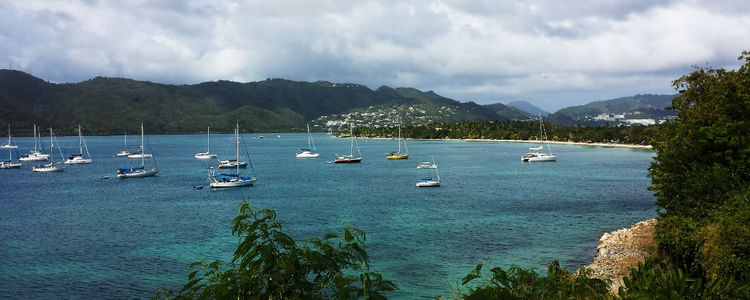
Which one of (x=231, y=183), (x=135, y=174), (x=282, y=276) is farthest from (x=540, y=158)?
(x=282, y=276)

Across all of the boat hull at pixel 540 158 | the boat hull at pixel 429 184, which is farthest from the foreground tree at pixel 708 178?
the boat hull at pixel 540 158

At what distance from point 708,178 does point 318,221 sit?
109 ft

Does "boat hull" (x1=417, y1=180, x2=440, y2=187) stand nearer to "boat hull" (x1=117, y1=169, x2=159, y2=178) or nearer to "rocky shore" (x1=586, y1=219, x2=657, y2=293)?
"rocky shore" (x1=586, y1=219, x2=657, y2=293)

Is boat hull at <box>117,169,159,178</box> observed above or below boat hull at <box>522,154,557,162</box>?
below

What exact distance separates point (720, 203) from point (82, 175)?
10953 cm

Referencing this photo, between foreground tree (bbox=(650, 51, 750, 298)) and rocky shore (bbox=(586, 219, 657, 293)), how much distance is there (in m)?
2.48

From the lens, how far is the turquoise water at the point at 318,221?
32531 millimetres

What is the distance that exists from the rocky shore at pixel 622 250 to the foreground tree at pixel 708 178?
2.48 meters

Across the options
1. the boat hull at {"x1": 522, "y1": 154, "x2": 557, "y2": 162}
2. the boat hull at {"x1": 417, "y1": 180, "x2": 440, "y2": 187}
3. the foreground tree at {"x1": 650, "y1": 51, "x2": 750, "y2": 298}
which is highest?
the foreground tree at {"x1": 650, "y1": 51, "x2": 750, "y2": 298}

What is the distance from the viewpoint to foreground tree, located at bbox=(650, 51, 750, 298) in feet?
64.5

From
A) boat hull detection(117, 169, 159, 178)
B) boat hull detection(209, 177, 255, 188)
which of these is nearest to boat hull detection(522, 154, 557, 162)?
boat hull detection(209, 177, 255, 188)

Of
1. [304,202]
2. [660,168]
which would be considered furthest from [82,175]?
[660,168]

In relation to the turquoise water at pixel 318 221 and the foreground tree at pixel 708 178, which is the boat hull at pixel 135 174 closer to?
the turquoise water at pixel 318 221

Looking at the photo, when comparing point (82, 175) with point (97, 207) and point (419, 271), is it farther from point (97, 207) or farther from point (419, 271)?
point (419, 271)
